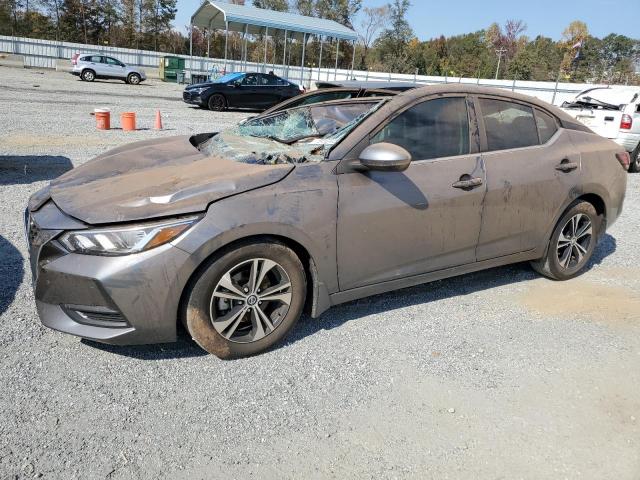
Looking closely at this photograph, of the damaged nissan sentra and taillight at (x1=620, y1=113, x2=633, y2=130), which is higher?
taillight at (x1=620, y1=113, x2=633, y2=130)

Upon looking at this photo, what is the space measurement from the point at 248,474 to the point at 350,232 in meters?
1.55

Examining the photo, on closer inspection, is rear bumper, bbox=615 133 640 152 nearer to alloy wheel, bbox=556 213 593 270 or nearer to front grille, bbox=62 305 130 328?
alloy wheel, bbox=556 213 593 270

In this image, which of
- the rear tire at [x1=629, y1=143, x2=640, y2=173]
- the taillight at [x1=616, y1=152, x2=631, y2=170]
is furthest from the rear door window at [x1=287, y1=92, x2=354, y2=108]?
the rear tire at [x1=629, y1=143, x2=640, y2=173]

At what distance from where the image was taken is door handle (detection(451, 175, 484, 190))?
371cm

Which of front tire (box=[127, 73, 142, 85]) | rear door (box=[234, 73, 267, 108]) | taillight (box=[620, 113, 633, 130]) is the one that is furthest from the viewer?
front tire (box=[127, 73, 142, 85])

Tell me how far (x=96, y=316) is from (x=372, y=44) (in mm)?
64011

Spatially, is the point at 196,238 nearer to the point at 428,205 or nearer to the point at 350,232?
the point at 350,232

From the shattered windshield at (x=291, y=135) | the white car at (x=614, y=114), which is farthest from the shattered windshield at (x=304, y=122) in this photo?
the white car at (x=614, y=114)

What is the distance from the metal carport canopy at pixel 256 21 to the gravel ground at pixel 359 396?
26.8 meters

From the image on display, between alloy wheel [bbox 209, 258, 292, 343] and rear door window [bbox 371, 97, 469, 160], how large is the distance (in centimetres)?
112

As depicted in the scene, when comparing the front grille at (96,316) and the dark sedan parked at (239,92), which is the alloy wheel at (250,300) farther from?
the dark sedan parked at (239,92)

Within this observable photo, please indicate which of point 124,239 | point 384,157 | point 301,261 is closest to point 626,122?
point 384,157

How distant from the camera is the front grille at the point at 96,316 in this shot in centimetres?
283

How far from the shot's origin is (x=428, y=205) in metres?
3.58
